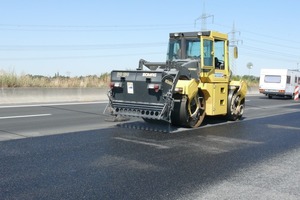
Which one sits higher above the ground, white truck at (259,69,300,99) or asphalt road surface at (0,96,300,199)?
white truck at (259,69,300,99)

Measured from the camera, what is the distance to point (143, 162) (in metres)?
6.71

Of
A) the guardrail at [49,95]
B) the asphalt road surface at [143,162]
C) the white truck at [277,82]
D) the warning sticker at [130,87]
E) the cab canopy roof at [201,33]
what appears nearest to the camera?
the asphalt road surface at [143,162]

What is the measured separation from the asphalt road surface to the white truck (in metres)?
21.2

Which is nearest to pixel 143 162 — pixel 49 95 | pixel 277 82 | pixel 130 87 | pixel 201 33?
pixel 130 87

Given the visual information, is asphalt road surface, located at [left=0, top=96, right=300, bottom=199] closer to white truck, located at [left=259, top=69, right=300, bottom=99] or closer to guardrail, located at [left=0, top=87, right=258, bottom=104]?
guardrail, located at [left=0, top=87, right=258, bottom=104]

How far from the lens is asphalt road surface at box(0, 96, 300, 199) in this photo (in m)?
5.18

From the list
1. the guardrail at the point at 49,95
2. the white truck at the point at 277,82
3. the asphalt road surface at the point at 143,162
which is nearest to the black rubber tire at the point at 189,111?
the asphalt road surface at the point at 143,162

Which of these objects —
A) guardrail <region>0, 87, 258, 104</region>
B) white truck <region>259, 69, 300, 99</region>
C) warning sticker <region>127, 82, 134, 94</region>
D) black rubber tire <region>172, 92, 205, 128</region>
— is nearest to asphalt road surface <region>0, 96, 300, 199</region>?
black rubber tire <region>172, 92, 205, 128</region>

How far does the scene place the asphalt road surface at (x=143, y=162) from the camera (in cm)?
518

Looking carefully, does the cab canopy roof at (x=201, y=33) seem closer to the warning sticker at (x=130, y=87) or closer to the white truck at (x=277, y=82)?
the warning sticker at (x=130, y=87)

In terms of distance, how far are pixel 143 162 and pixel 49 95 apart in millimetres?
13547

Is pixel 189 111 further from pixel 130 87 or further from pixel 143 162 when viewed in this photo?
pixel 143 162

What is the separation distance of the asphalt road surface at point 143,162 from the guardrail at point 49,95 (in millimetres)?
6997

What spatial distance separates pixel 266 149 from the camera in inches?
328
